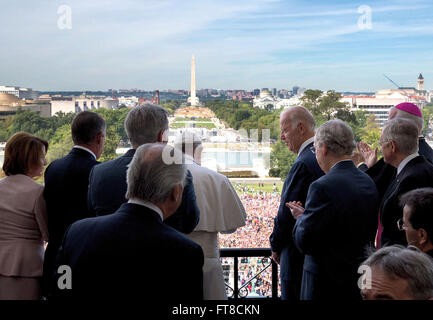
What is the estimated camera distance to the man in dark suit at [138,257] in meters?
0.96

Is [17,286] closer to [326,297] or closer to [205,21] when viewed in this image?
[326,297]

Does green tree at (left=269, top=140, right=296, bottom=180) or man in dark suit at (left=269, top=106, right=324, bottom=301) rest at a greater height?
man in dark suit at (left=269, top=106, right=324, bottom=301)

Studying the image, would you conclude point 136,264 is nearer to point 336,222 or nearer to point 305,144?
point 336,222

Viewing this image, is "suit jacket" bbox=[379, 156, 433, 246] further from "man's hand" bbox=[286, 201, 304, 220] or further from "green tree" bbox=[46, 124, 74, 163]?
"green tree" bbox=[46, 124, 74, 163]

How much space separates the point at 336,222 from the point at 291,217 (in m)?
0.31

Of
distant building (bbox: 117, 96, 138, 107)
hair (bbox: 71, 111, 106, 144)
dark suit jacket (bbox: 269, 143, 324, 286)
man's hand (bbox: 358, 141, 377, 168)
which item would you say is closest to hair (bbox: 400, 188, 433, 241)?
dark suit jacket (bbox: 269, 143, 324, 286)

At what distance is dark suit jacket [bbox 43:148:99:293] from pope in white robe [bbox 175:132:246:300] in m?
0.38

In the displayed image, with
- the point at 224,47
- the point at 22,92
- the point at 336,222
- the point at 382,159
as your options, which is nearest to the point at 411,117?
the point at 382,159

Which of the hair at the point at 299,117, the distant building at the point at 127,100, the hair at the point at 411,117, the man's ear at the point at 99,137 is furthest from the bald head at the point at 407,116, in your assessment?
the distant building at the point at 127,100

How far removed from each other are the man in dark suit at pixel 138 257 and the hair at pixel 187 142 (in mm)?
744

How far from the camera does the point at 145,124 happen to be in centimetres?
158

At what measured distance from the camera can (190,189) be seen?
1.48 metres

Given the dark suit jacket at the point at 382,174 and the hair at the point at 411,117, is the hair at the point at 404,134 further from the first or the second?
the hair at the point at 411,117

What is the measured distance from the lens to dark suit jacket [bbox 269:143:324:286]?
1.90 meters
